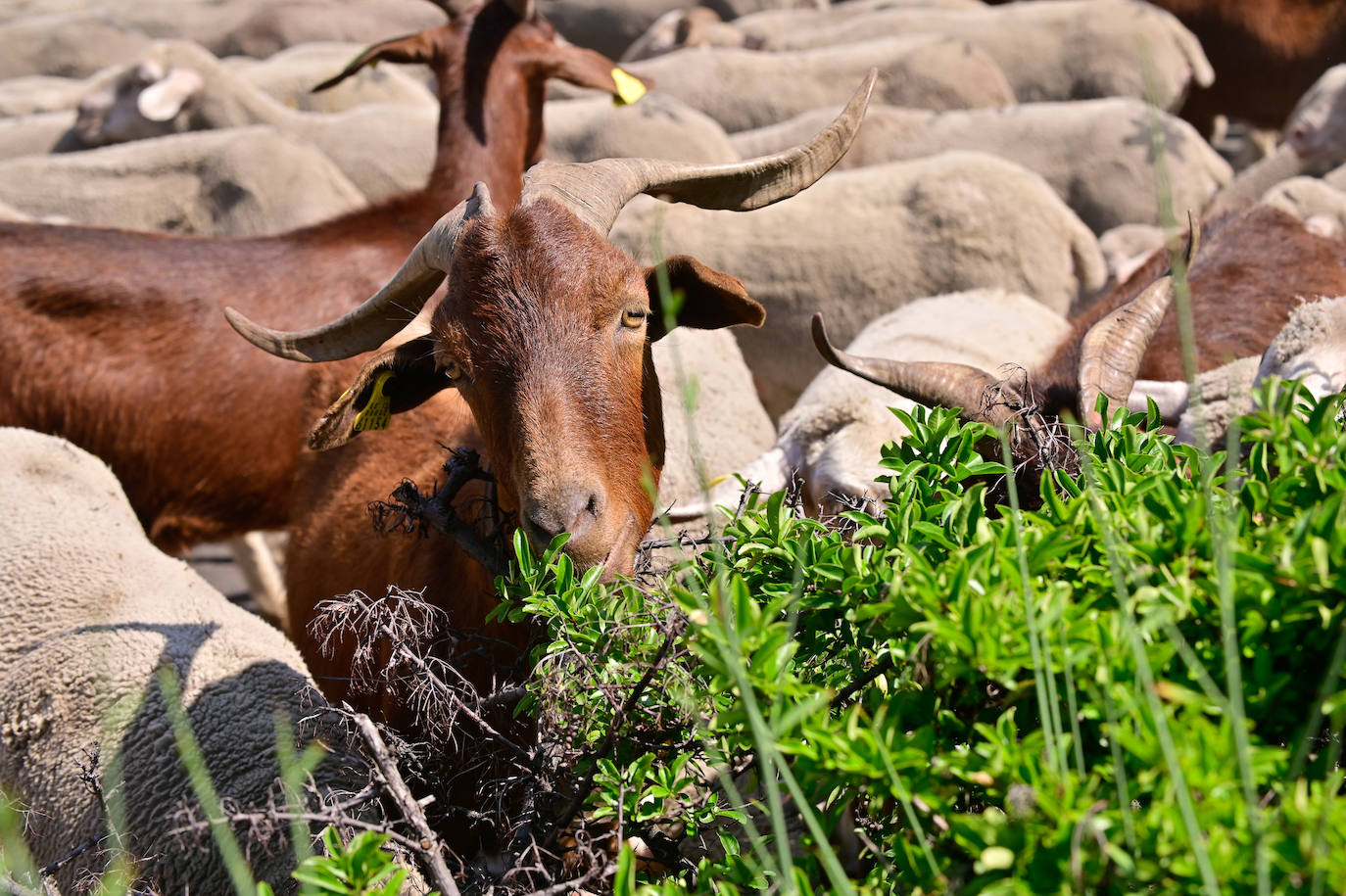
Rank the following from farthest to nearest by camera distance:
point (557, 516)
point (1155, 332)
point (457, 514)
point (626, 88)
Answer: point (626, 88), point (1155, 332), point (457, 514), point (557, 516)

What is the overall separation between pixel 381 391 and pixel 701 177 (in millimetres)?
931

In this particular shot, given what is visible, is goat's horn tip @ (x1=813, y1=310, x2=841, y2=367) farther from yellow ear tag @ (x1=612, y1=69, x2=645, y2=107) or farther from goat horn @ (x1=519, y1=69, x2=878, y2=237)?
yellow ear tag @ (x1=612, y1=69, x2=645, y2=107)

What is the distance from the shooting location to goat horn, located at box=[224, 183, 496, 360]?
256 centimetres

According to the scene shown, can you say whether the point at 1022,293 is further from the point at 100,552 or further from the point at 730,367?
the point at 100,552

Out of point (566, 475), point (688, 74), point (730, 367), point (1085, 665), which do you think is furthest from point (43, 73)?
point (1085, 665)

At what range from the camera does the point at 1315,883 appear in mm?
1115

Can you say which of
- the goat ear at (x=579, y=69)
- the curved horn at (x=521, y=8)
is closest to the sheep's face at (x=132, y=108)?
the curved horn at (x=521, y=8)

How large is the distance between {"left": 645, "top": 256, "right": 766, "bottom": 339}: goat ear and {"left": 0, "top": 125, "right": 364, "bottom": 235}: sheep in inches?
184

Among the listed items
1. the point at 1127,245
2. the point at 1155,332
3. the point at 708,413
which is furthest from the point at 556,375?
the point at 1127,245

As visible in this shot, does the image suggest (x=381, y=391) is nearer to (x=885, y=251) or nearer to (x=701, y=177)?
(x=701, y=177)

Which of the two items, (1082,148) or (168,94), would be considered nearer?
(1082,148)

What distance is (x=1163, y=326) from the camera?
405 centimetres

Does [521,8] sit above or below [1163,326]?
above

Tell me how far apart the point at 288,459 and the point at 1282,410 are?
398 cm
